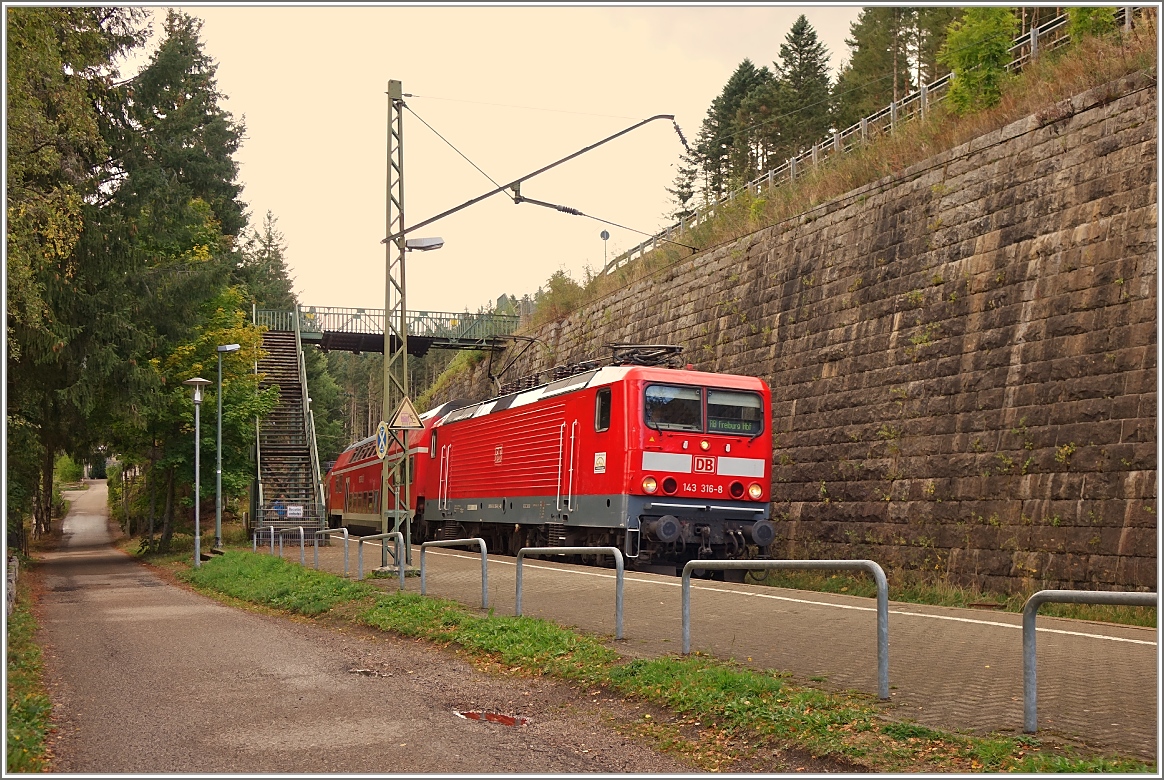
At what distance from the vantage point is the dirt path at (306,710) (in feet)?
20.6

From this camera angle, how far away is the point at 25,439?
80.4ft

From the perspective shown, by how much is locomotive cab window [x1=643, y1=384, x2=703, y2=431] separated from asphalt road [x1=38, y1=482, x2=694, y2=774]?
647cm

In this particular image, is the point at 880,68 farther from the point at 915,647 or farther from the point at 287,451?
the point at 915,647

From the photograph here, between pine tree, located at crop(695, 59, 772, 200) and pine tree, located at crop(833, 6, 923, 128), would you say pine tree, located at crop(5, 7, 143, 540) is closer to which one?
pine tree, located at crop(833, 6, 923, 128)

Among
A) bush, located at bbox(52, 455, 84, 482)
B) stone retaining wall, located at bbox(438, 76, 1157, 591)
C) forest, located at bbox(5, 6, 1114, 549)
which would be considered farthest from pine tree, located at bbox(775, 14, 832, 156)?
bush, located at bbox(52, 455, 84, 482)

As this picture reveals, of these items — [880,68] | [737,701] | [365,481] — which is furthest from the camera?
[880,68]

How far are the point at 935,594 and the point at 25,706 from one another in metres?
11.5

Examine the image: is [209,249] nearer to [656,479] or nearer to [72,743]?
[656,479]

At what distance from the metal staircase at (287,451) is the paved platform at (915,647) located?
21.6m

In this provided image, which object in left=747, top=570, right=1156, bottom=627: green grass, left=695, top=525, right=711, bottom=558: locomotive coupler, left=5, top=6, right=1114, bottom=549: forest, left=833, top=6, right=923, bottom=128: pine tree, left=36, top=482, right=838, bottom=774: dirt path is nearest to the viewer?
left=36, top=482, right=838, bottom=774: dirt path

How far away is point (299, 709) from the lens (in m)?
7.92

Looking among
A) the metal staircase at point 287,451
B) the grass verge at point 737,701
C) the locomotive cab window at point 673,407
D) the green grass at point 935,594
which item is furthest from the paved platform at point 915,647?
the metal staircase at point 287,451

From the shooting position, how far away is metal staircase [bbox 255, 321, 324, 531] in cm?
3444

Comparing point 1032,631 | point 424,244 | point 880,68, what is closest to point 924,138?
point 424,244
